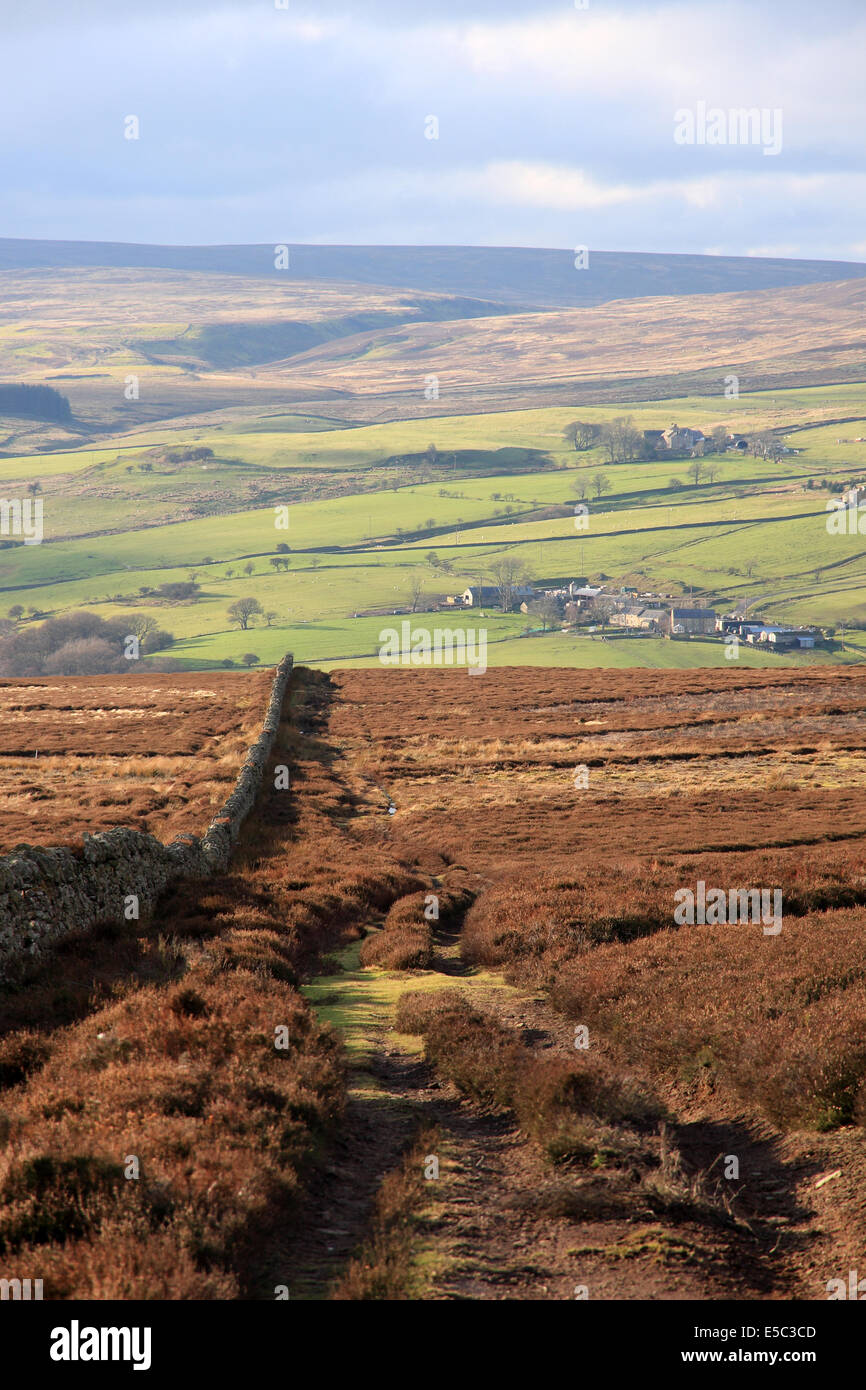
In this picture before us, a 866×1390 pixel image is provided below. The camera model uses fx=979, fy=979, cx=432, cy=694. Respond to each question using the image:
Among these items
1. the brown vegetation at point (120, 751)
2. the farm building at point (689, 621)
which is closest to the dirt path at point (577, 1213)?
the brown vegetation at point (120, 751)

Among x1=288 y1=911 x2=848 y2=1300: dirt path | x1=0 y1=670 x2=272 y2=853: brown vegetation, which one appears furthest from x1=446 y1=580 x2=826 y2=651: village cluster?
x1=288 y1=911 x2=848 y2=1300: dirt path

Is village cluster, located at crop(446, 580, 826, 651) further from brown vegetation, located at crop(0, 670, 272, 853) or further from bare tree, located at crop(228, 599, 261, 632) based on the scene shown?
brown vegetation, located at crop(0, 670, 272, 853)

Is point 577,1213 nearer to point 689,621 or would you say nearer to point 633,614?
point 689,621

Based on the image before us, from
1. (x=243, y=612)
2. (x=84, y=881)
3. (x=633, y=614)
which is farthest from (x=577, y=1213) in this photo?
(x=243, y=612)

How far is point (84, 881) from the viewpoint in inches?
549

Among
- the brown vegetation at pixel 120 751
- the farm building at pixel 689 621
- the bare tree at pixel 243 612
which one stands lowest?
the brown vegetation at pixel 120 751

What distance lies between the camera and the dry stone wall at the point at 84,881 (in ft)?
39.8

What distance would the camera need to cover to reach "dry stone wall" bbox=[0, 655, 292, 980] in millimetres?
12141

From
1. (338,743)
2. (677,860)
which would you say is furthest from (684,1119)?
(338,743)

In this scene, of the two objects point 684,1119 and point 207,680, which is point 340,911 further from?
point 207,680

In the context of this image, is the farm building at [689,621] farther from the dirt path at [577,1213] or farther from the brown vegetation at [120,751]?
the dirt path at [577,1213]

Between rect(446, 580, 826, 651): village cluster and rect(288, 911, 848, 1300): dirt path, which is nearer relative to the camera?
rect(288, 911, 848, 1300): dirt path

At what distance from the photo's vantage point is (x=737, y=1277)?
7.11 meters
